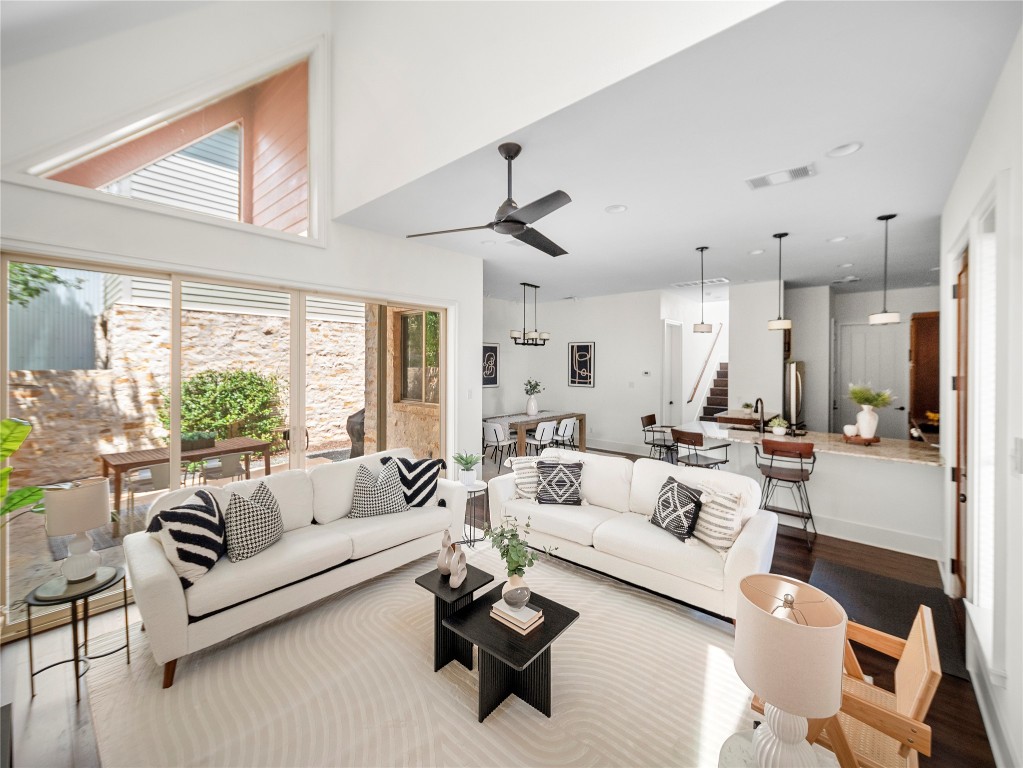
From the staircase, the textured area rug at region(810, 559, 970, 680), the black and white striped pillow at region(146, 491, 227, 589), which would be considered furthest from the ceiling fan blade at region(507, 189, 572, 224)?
the staircase

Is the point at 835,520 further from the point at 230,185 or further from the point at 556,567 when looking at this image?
the point at 230,185

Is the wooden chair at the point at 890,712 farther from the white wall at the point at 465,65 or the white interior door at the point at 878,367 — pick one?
the white interior door at the point at 878,367

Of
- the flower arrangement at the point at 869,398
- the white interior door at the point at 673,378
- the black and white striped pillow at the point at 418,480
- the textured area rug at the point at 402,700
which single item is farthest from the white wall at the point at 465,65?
the white interior door at the point at 673,378

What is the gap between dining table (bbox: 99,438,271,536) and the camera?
3.13 meters

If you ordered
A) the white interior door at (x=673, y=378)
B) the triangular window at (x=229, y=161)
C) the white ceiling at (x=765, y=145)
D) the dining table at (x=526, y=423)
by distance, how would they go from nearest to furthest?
the white ceiling at (x=765, y=145) → the triangular window at (x=229, y=161) → the dining table at (x=526, y=423) → the white interior door at (x=673, y=378)

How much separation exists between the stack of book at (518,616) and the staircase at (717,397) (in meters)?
7.57

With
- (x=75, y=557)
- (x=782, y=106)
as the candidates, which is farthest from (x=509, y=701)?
(x=782, y=106)

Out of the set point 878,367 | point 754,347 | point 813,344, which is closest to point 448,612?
point 754,347

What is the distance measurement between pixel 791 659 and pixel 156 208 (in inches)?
171

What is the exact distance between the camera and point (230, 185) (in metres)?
3.68

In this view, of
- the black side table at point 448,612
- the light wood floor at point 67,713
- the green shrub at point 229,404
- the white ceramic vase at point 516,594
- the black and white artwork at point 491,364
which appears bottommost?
the light wood floor at point 67,713

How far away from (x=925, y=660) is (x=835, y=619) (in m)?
0.34

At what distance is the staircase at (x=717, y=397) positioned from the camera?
9094 mm

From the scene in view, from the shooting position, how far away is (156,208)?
320 cm
